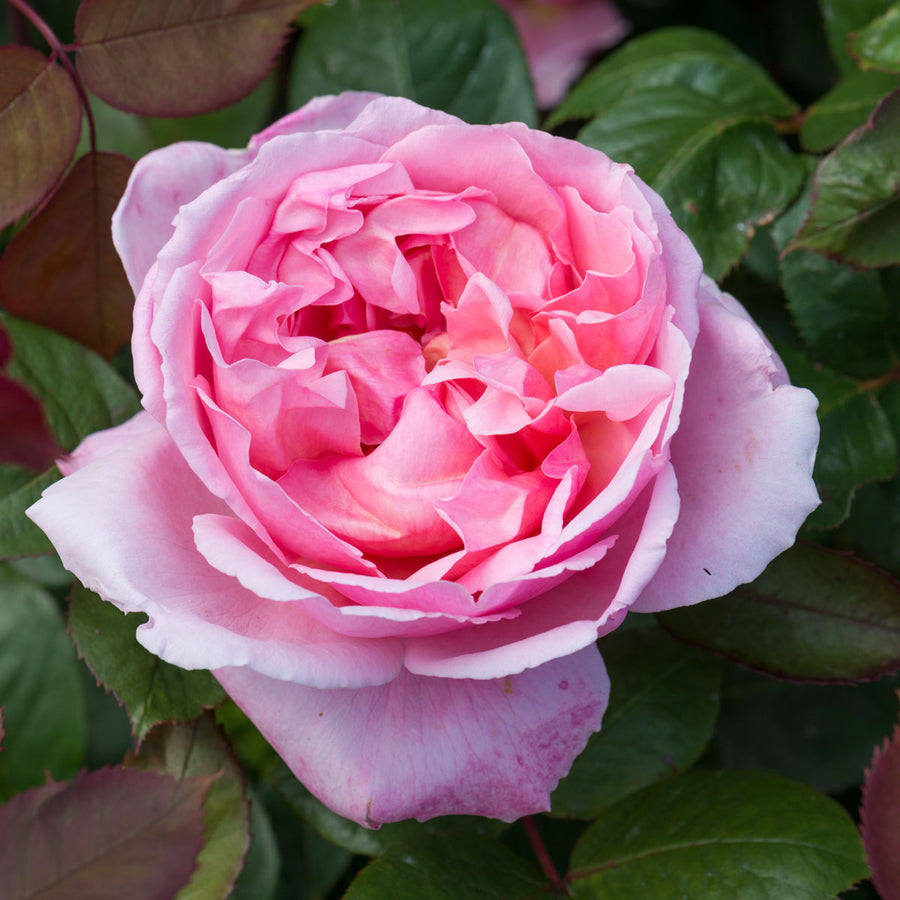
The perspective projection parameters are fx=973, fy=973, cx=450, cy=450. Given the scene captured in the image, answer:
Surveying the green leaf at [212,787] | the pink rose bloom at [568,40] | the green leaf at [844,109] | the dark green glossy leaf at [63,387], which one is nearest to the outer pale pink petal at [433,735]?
the green leaf at [212,787]

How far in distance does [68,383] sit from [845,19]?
0.76 meters

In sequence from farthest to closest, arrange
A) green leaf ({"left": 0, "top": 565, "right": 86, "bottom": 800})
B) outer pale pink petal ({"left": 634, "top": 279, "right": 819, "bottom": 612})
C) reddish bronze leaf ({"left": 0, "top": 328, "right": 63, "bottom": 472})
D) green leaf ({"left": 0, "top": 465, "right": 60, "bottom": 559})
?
green leaf ({"left": 0, "top": 565, "right": 86, "bottom": 800}), green leaf ({"left": 0, "top": 465, "right": 60, "bottom": 559}), outer pale pink petal ({"left": 634, "top": 279, "right": 819, "bottom": 612}), reddish bronze leaf ({"left": 0, "top": 328, "right": 63, "bottom": 472})

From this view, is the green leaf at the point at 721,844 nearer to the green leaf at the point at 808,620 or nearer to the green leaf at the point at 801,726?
the green leaf at the point at 808,620

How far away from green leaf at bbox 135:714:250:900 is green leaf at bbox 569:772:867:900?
231 mm

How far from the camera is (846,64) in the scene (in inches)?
36.1

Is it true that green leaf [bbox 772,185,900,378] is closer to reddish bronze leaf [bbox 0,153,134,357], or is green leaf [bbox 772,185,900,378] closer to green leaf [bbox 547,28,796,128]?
green leaf [bbox 547,28,796,128]

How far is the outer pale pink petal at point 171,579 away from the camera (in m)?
0.47

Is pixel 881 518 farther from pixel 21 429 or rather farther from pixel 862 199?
pixel 21 429

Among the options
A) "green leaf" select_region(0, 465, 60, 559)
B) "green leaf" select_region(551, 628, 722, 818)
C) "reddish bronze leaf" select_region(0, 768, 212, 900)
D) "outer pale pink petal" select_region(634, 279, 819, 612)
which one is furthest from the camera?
"green leaf" select_region(551, 628, 722, 818)

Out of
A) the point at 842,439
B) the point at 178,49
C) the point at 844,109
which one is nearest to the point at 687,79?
the point at 844,109

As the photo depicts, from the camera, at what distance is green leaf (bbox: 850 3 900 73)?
75cm

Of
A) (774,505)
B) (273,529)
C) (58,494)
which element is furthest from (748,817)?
(58,494)

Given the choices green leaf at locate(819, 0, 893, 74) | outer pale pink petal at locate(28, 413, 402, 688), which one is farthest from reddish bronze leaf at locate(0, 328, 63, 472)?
green leaf at locate(819, 0, 893, 74)

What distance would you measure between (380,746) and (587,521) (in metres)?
0.17
